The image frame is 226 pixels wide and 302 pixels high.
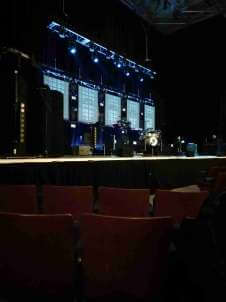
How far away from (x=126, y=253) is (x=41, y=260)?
425mm

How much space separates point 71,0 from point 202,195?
300 inches

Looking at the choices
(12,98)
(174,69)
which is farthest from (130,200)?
(174,69)

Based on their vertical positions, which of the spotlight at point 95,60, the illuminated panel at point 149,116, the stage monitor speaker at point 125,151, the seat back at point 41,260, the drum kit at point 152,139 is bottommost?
the seat back at point 41,260

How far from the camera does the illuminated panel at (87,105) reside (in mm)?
9477

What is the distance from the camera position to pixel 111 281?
1787 mm

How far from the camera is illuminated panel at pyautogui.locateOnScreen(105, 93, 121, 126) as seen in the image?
417 inches

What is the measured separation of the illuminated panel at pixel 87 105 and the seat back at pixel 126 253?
7.62m

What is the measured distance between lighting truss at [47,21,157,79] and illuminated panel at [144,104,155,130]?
4.06ft

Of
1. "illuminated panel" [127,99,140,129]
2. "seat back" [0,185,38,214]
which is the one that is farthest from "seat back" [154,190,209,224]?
"illuminated panel" [127,99,140,129]

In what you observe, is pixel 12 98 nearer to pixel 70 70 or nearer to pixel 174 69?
pixel 70 70

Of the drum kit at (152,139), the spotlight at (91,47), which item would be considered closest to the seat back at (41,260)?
the drum kit at (152,139)

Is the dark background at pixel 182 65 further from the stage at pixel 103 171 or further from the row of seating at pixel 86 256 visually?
the row of seating at pixel 86 256

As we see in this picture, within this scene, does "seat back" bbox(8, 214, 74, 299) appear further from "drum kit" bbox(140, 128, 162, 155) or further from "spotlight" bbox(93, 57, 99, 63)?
"spotlight" bbox(93, 57, 99, 63)

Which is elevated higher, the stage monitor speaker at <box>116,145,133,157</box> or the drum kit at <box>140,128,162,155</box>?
the drum kit at <box>140,128,162,155</box>
